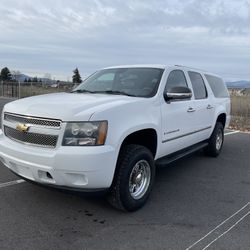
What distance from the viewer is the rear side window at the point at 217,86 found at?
23.6ft

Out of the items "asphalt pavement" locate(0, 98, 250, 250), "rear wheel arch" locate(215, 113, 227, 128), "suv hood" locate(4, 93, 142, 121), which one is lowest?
"asphalt pavement" locate(0, 98, 250, 250)

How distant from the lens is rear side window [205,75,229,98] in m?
7.19

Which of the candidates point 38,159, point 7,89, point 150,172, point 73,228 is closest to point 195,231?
point 150,172

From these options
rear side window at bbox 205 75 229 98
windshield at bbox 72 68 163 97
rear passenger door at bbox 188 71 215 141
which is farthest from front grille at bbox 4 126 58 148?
rear side window at bbox 205 75 229 98

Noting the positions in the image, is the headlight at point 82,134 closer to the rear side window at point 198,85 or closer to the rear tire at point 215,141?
the rear side window at point 198,85

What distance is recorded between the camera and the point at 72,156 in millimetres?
3645

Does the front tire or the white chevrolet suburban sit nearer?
the white chevrolet suburban

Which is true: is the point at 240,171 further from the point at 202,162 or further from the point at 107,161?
the point at 107,161

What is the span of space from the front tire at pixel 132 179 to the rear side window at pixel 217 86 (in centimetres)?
325

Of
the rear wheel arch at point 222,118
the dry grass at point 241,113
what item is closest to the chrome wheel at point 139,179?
the rear wheel arch at point 222,118

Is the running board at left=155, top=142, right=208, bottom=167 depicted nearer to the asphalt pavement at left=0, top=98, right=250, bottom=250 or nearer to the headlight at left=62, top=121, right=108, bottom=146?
the asphalt pavement at left=0, top=98, right=250, bottom=250

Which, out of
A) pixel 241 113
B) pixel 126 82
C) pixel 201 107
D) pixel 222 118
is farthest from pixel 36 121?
pixel 241 113

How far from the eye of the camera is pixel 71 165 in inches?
144

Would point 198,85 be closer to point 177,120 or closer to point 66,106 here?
point 177,120
